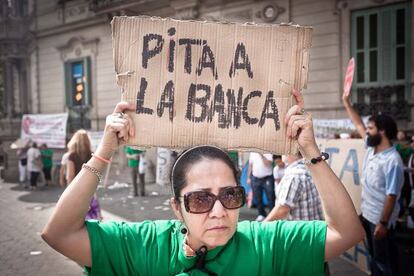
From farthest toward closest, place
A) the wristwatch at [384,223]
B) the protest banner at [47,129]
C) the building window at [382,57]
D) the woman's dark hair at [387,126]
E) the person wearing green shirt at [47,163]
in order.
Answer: the protest banner at [47,129] < the person wearing green shirt at [47,163] < the building window at [382,57] < the woman's dark hair at [387,126] < the wristwatch at [384,223]

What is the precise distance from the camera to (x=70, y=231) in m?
1.62

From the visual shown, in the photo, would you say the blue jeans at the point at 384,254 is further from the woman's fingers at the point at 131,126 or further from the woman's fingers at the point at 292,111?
the woman's fingers at the point at 131,126

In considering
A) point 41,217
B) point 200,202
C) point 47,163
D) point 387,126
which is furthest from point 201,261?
point 47,163

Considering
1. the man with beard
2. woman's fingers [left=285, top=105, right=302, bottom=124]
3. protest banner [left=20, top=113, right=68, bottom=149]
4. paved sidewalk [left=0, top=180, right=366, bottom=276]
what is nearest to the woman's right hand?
woman's fingers [left=285, top=105, right=302, bottom=124]

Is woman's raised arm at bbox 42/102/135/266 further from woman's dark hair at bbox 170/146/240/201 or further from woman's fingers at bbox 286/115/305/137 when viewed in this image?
woman's fingers at bbox 286/115/305/137

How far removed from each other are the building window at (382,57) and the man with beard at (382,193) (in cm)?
713

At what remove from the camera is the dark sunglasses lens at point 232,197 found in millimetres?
1626

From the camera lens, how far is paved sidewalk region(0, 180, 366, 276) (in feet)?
16.9

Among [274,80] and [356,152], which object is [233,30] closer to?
[274,80]

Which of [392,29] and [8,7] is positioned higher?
[8,7]

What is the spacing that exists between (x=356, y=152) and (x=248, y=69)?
352 centimetres

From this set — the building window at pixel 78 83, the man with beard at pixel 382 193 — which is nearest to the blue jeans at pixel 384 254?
the man with beard at pixel 382 193

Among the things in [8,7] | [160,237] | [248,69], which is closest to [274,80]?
[248,69]

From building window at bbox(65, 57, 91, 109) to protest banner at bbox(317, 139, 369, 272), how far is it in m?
14.0
